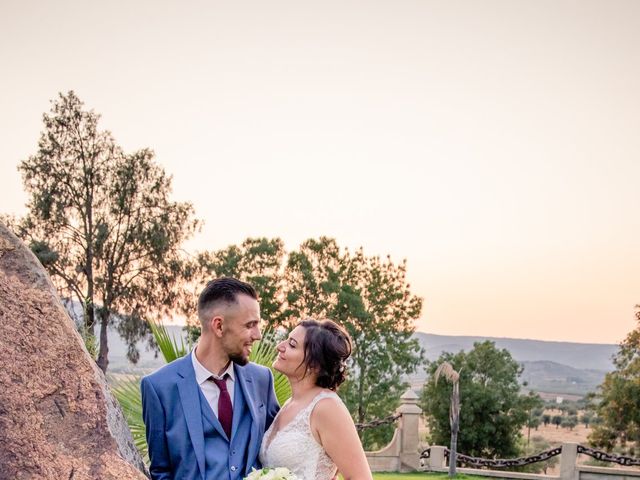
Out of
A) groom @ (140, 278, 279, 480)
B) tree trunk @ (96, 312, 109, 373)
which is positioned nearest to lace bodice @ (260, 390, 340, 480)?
groom @ (140, 278, 279, 480)

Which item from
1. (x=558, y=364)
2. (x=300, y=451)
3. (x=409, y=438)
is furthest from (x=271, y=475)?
(x=558, y=364)

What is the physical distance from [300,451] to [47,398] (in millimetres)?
1578

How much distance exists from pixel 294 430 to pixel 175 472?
0.75 m

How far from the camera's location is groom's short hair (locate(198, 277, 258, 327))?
4.16 metres

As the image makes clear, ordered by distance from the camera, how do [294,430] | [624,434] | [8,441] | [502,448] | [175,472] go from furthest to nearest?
[502,448] → [624,434] → [294,430] → [175,472] → [8,441]

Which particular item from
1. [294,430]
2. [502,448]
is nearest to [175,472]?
[294,430]

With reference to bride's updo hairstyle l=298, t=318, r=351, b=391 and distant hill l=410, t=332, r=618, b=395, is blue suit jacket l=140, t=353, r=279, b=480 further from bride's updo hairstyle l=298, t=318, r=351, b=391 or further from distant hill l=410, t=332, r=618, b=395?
distant hill l=410, t=332, r=618, b=395

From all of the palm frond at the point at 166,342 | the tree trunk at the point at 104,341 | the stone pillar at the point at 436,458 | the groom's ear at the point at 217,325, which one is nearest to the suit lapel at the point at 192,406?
the groom's ear at the point at 217,325

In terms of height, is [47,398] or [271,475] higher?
[47,398]

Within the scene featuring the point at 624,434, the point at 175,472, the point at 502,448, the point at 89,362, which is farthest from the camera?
the point at 502,448

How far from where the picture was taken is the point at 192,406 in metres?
4.07

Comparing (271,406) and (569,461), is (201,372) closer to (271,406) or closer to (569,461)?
(271,406)

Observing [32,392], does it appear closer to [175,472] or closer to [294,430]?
[175,472]

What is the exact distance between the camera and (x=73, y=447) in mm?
3363
